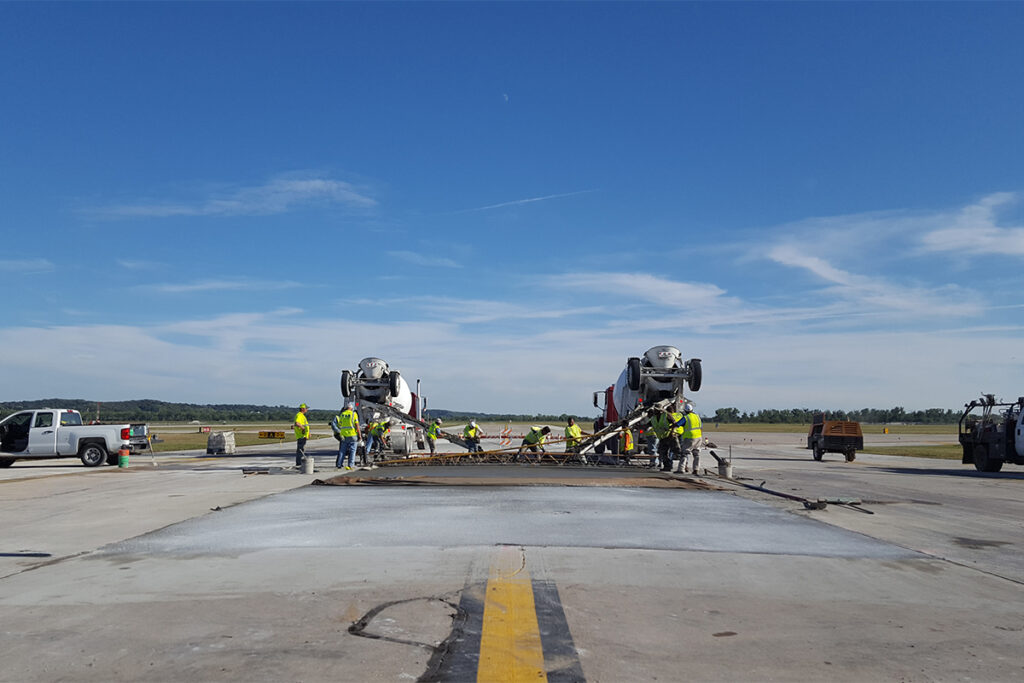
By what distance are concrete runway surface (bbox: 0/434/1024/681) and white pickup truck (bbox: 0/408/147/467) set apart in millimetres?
13140

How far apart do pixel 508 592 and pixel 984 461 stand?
75.5 feet

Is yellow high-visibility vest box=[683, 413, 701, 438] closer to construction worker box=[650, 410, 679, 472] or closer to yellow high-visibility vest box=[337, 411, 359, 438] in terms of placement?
construction worker box=[650, 410, 679, 472]

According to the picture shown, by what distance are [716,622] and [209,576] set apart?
4257 millimetres

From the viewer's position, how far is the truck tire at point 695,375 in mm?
22922

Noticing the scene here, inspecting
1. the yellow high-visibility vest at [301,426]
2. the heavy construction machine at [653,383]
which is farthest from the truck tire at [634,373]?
the yellow high-visibility vest at [301,426]

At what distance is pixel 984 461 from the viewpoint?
77.5 feet

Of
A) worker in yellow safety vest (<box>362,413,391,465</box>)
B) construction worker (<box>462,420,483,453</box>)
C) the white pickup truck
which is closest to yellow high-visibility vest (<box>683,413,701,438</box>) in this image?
worker in yellow safety vest (<box>362,413,391,465</box>)

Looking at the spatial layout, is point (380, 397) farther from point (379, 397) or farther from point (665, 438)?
point (665, 438)

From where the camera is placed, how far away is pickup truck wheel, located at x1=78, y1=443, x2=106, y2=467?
24.1 meters

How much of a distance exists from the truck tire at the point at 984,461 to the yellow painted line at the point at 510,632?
22.1 m

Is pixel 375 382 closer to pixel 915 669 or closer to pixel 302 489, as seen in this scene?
pixel 302 489

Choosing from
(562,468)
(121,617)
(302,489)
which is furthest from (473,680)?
(562,468)

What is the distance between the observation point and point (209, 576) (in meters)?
6.60

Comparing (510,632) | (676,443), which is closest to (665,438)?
(676,443)
